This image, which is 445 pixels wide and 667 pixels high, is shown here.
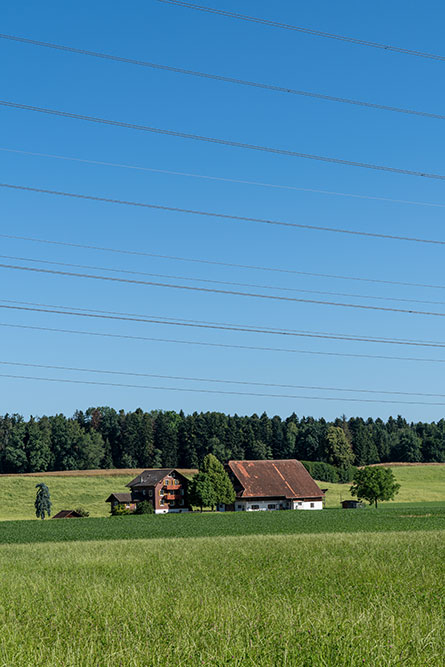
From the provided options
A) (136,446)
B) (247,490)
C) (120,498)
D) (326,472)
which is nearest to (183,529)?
(120,498)

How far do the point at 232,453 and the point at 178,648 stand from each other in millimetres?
185489

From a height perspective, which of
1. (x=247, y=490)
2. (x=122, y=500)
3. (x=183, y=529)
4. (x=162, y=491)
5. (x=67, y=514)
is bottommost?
(x=183, y=529)

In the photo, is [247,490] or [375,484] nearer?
[375,484]

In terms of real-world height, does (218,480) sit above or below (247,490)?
above

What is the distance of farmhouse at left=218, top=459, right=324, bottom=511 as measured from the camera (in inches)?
4466

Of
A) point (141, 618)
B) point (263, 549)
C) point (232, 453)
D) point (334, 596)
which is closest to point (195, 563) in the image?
point (263, 549)

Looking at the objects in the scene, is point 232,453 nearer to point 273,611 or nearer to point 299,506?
point 299,506

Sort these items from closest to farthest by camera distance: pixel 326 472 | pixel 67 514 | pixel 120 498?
pixel 67 514
pixel 120 498
pixel 326 472

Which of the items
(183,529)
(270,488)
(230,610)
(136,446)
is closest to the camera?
(230,610)

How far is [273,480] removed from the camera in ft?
384

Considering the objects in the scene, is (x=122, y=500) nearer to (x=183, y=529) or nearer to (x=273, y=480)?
(x=273, y=480)

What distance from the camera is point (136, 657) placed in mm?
9867

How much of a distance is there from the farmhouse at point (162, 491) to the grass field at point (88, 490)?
613cm

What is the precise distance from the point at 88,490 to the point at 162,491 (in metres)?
21.3
